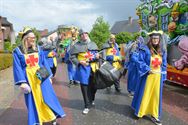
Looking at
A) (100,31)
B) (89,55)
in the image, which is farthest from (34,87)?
(100,31)

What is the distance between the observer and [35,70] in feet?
17.9

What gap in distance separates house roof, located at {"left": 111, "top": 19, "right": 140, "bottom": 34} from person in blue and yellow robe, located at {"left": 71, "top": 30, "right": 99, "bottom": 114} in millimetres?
63011

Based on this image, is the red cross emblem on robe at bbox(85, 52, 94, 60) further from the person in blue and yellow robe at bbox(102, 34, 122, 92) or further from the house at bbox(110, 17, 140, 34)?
the house at bbox(110, 17, 140, 34)

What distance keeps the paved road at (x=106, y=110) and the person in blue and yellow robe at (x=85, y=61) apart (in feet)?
1.48

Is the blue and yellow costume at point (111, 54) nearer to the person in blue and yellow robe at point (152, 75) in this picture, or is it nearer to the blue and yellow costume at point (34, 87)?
the person in blue and yellow robe at point (152, 75)

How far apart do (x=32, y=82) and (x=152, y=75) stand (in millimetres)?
2386

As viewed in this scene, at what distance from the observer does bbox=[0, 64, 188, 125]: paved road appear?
6.28m

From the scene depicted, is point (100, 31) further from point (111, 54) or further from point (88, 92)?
point (88, 92)

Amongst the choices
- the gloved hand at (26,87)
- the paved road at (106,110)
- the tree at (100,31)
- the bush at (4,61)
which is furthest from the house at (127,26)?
the gloved hand at (26,87)

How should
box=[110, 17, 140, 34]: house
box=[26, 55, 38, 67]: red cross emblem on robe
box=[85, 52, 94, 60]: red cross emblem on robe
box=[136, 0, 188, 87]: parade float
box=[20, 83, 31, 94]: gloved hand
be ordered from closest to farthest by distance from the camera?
box=[20, 83, 31, 94]: gloved hand → box=[26, 55, 38, 67]: red cross emblem on robe → box=[85, 52, 94, 60]: red cross emblem on robe → box=[136, 0, 188, 87]: parade float → box=[110, 17, 140, 34]: house

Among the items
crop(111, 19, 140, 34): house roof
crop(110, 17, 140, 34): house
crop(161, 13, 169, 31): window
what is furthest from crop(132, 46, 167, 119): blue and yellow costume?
crop(110, 17, 140, 34): house

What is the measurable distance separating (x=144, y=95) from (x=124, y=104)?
5.54 ft

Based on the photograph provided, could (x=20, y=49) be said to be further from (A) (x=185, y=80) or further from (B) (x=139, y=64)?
(A) (x=185, y=80)

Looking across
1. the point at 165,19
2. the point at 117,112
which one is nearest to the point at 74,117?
the point at 117,112
